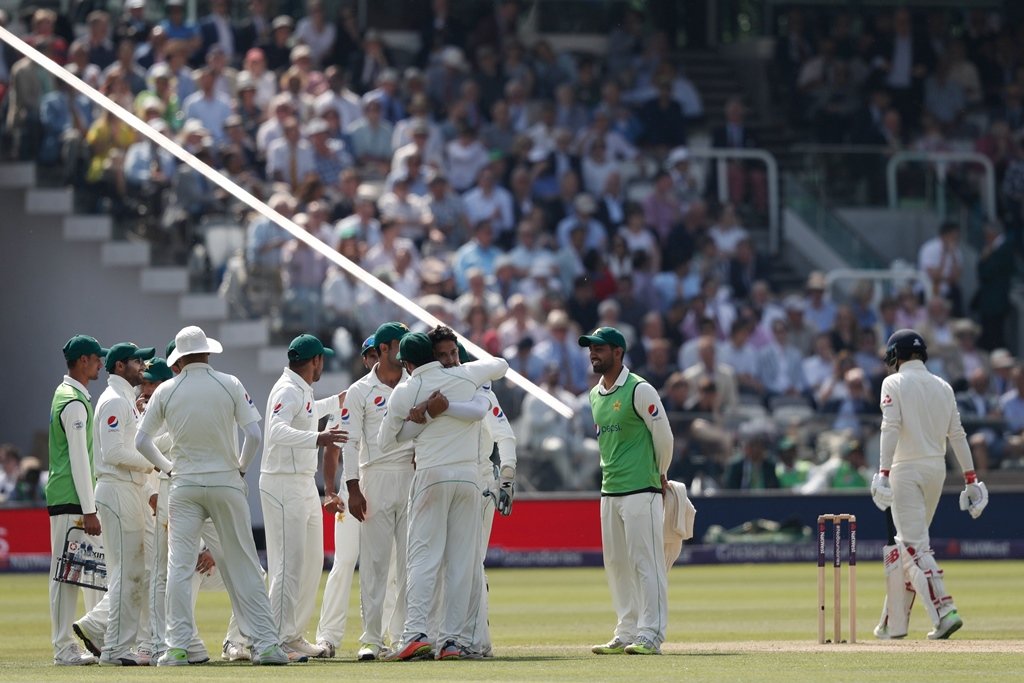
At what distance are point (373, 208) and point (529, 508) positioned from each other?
4.44 meters

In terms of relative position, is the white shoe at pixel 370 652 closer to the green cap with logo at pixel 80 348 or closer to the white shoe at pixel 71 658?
the white shoe at pixel 71 658

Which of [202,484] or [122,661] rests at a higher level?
[202,484]

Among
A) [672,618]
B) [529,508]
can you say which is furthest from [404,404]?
[529,508]

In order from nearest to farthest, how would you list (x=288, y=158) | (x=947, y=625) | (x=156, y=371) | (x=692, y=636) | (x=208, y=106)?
(x=156, y=371)
(x=947, y=625)
(x=692, y=636)
(x=288, y=158)
(x=208, y=106)

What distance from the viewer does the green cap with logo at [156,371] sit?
12930mm

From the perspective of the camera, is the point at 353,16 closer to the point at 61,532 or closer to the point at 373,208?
the point at 373,208

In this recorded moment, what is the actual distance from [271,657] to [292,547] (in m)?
0.86

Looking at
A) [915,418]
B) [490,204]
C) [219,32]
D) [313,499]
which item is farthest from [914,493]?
[219,32]

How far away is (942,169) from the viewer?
2988 cm

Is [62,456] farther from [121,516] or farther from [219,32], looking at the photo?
[219,32]

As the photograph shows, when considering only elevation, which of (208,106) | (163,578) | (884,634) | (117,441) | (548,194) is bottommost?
(884,634)

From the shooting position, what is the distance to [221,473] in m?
11.9

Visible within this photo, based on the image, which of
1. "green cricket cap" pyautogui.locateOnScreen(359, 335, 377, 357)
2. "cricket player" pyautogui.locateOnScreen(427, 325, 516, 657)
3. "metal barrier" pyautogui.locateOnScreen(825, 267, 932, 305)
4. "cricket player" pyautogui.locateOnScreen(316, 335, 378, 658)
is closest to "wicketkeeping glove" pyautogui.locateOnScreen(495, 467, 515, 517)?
"cricket player" pyautogui.locateOnScreen(427, 325, 516, 657)

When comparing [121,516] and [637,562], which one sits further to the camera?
[637,562]
